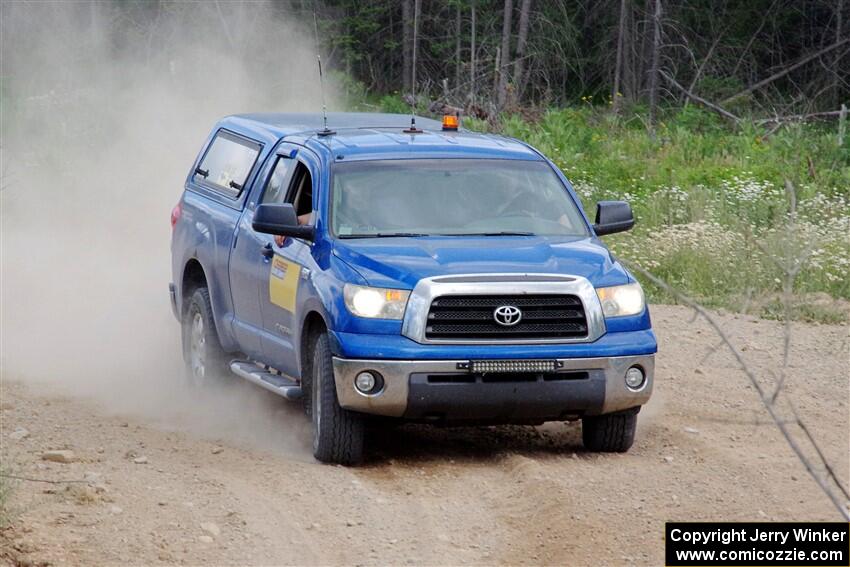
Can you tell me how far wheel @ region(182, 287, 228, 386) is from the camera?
10961mm

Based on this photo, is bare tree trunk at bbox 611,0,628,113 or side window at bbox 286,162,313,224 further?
bare tree trunk at bbox 611,0,628,113

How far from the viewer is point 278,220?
8992mm

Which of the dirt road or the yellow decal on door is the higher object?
the yellow decal on door

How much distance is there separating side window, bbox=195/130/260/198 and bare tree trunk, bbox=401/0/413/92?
92.7 ft

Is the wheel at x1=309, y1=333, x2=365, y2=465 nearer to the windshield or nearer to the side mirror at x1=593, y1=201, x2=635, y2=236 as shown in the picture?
the windshield

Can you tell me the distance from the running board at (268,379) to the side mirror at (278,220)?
0.90 meters

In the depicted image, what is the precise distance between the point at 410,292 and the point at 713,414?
8.89 ft

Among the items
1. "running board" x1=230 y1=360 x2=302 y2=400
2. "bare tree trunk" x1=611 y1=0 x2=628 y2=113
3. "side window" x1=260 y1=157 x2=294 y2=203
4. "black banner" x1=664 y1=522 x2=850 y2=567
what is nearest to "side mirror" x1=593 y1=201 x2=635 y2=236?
"side window" x1=260 y1=157 x2=294 y2=203

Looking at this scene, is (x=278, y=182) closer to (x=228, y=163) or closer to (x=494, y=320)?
(x=228, y=163)

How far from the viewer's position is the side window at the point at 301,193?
9695 mm

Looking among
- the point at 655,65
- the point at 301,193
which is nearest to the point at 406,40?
the point at 655,65

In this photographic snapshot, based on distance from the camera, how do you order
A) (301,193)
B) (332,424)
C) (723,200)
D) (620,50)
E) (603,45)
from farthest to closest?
1. (603,45)
2. (620,50)
3. (723,200)
4. (301,193)
5. (332,424)

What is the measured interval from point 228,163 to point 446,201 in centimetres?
230

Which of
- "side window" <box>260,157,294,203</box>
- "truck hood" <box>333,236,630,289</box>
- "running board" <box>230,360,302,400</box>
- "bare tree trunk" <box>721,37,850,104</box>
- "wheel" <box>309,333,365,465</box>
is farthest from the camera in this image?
"bare tree trunk" <box>721,37,850,104</box>
